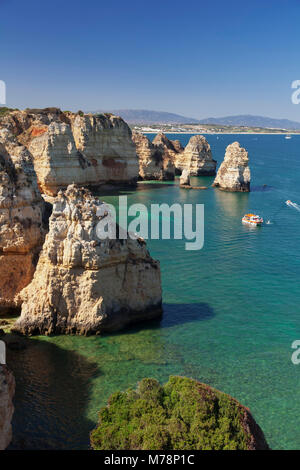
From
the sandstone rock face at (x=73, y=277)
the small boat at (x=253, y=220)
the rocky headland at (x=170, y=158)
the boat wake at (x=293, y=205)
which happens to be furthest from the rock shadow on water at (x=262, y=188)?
the sandstone rock face at (x=73, y=277)

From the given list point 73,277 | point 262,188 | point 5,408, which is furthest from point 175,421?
point 262,188

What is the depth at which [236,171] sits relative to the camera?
3430 inches

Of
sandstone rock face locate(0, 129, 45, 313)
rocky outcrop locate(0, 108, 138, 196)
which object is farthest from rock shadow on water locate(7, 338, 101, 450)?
rocky outcrop locate(0, 108, 138, 196)

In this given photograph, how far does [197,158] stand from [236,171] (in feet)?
70.7

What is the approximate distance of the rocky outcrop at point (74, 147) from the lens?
2569 inches

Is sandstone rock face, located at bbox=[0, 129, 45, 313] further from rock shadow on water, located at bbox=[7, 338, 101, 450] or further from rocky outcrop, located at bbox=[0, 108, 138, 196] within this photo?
rocky outcrop, located at bbox=[0, 108, 138, 196]

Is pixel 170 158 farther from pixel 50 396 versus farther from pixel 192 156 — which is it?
pixel 50 396

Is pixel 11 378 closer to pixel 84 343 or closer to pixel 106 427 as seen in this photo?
pixel 106 427

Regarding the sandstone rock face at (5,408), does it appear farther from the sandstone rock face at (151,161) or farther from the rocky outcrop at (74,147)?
the sandstone rock face at (151,161)

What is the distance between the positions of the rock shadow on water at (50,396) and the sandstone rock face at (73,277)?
188 centimetres

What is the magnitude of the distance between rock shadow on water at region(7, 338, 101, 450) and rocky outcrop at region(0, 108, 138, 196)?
44312 millimetres

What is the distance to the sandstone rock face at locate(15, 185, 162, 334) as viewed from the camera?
2605 cm
